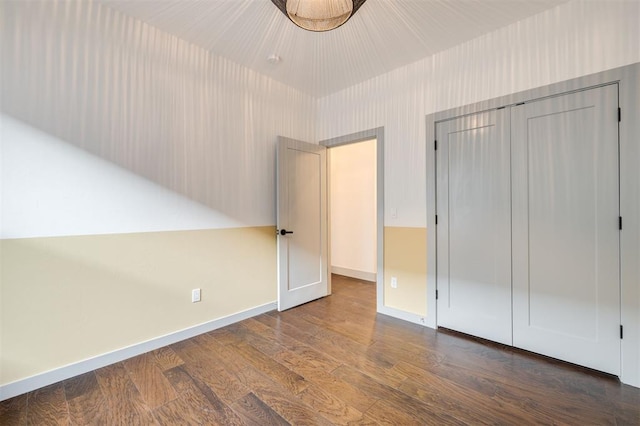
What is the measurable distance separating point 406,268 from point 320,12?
2421 millimetres

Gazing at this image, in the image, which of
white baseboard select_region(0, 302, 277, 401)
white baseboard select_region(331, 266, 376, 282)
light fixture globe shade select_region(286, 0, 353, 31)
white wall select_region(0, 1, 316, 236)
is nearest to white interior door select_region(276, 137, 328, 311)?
white wall select_region(0, 1, 316, 236)

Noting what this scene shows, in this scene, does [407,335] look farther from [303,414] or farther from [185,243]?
[185,243]

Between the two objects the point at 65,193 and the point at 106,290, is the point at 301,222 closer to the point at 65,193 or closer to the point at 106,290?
the point at 106,290

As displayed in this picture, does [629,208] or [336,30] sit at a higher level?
[336,30]

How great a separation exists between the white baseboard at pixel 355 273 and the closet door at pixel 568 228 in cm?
241

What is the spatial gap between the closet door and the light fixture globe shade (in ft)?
5.36

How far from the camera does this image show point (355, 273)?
4.82m

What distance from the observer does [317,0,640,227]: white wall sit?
75.8 inches

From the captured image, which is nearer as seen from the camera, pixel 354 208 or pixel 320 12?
pixel 320 12

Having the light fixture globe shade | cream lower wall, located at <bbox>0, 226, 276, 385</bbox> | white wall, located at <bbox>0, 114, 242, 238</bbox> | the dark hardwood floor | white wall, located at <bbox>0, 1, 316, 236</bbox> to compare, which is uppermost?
the light fixture globe shade

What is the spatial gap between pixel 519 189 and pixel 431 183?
0.72 m

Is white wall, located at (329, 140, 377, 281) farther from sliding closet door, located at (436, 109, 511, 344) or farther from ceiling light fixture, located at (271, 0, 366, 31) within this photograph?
ceiling light fixture, located at (271, 0, 366, 31)

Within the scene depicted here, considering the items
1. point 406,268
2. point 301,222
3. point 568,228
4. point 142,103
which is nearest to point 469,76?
point 568,228

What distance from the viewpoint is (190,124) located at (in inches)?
101
